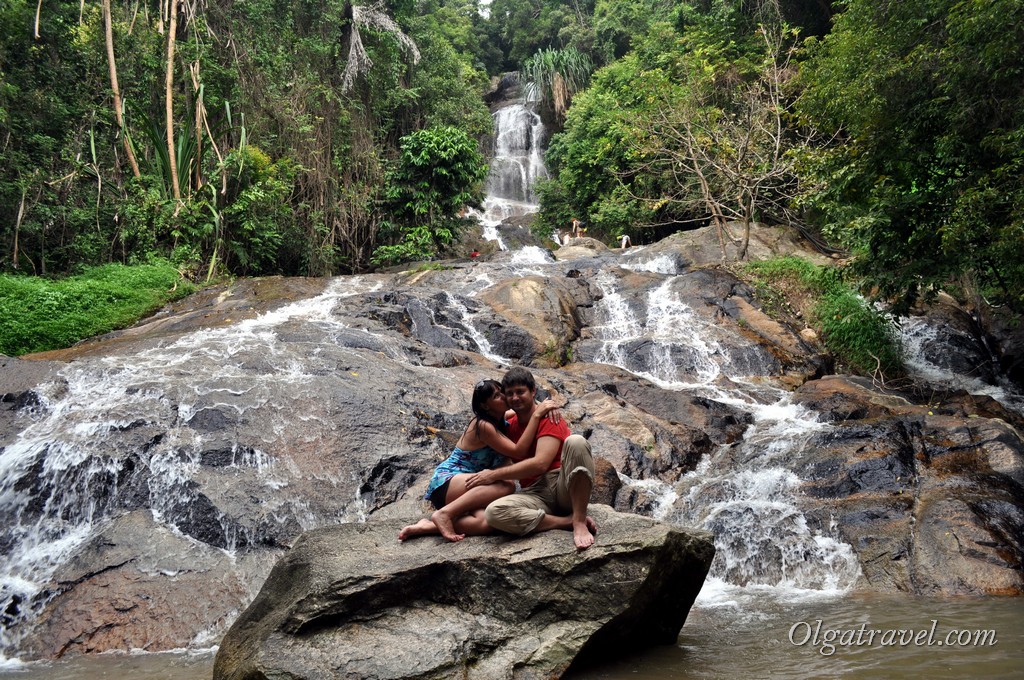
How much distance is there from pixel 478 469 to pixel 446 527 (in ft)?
1.44

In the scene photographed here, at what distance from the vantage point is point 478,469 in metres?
4.52

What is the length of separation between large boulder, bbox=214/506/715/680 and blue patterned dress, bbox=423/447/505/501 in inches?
17.5

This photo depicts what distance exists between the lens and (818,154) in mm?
10297

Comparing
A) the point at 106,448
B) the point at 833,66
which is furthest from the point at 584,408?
the point at 833,66

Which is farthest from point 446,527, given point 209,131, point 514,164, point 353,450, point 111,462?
point 514,164

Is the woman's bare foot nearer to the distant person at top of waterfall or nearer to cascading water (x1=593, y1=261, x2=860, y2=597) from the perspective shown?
the distant person at top of waterfall

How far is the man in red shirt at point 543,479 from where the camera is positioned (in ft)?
13.4

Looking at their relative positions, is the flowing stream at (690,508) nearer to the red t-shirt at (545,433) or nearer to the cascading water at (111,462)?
the cascading water at (111,462)

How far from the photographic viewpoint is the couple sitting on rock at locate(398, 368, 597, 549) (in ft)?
13.4

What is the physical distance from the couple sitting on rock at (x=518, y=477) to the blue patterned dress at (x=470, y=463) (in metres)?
0.07

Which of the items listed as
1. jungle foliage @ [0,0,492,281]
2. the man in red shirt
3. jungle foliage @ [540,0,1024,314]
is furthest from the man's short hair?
jungle foliage @ [0,0,492,281]

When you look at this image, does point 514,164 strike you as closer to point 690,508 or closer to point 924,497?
point 690,508

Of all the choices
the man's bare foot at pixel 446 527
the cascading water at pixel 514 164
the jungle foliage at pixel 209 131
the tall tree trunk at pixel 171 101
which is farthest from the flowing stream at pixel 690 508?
the cascading water at pixel 514 164

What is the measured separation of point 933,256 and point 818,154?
267 centimetres
